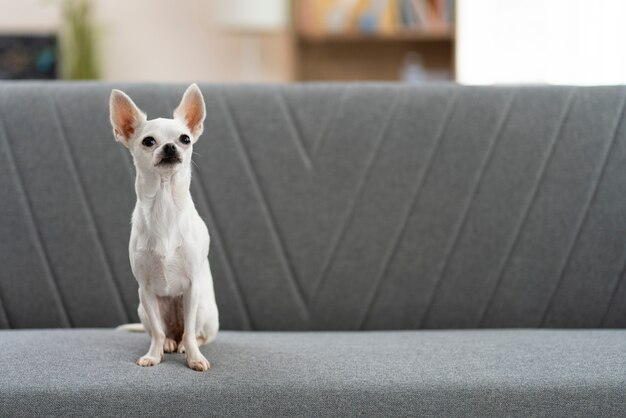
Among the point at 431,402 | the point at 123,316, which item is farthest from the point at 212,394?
the point at 123,316

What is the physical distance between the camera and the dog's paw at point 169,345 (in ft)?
4.05

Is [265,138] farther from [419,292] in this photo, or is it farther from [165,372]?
[165,372]

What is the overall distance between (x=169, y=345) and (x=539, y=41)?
9.74 ft

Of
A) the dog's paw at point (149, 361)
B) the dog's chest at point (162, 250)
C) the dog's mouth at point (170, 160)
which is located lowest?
the dog's paw at point (149, 361)

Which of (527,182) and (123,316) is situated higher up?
(527,182)

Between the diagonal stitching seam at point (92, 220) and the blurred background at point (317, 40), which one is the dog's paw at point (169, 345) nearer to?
the diagonal stitching seam at point (92, 220)

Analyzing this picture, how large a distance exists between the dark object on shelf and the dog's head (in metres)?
2.96

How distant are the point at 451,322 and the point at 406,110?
1.83 ft

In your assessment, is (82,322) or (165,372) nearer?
(165,372)

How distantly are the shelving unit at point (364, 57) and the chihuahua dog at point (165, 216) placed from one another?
2.82m

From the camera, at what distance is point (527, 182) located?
1.75 meters

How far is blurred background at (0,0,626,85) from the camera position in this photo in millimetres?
3490

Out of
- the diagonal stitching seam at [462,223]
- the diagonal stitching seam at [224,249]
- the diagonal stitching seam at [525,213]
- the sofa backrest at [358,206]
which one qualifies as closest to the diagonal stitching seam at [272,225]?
the sofa backrest at [358,206]

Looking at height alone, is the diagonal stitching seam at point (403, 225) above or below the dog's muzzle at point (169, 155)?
below
